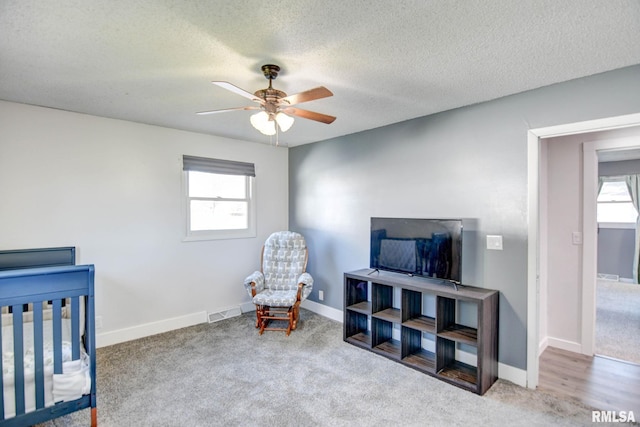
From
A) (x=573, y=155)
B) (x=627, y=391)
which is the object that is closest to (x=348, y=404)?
(x=627, y=391)

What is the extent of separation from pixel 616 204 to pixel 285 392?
7164 mm

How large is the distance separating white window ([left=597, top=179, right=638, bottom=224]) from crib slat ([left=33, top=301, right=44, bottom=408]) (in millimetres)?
8366

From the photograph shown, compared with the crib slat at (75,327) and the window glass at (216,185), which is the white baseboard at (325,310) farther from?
the crib slat at (75,327)

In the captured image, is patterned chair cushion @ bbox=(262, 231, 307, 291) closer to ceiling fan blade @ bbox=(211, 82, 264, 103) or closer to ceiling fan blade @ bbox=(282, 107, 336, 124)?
ceiling fan blade @ bbox=(282, 107, 336, 124)

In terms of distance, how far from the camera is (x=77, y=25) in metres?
1.63

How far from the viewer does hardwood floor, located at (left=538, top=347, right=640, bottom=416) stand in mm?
2293

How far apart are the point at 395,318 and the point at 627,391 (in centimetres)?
176

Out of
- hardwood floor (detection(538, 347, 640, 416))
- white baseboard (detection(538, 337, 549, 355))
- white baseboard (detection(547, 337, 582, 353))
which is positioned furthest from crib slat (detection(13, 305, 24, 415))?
white baseboard (detection(547, 337, 582, 353))

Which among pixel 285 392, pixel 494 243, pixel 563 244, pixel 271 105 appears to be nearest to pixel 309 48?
pixel 271 105

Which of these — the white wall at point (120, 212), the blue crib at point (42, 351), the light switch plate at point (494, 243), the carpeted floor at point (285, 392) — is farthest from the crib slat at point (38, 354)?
the light switch plate at point (494, 243)

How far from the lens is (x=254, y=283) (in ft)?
12.1

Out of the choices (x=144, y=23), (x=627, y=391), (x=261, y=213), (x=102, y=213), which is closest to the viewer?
(x=144, y=23)

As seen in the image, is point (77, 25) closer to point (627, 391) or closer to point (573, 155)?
point (573, 155)

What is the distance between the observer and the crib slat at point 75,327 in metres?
1.88
